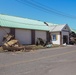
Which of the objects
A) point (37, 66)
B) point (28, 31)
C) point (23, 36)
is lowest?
point (37, 66)

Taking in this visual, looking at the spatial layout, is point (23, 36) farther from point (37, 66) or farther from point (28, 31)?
point (37, 66)

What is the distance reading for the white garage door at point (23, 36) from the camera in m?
31.1

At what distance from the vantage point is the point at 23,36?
3228 cm

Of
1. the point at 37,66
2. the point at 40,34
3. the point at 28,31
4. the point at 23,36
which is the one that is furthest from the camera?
the point at 40,34

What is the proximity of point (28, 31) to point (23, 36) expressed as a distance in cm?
185

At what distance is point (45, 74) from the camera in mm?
7805

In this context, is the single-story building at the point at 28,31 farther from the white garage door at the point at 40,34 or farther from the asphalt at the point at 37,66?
the asphalt at the point at 37,66

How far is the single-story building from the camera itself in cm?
2950

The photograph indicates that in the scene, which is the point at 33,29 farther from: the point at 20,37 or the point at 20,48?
the point at 20,48

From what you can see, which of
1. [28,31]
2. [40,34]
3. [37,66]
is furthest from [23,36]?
[37,66]

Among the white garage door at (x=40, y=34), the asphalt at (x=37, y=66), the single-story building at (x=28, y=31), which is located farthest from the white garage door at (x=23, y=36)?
the asphalt at (x=37, y=66)

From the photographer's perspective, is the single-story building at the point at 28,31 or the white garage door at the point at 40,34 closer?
the single-story building at the point at 28,31

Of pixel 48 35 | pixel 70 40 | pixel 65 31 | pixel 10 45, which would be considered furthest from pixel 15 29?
pixel 70 40

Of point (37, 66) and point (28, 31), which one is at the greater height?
point (28, 31)
